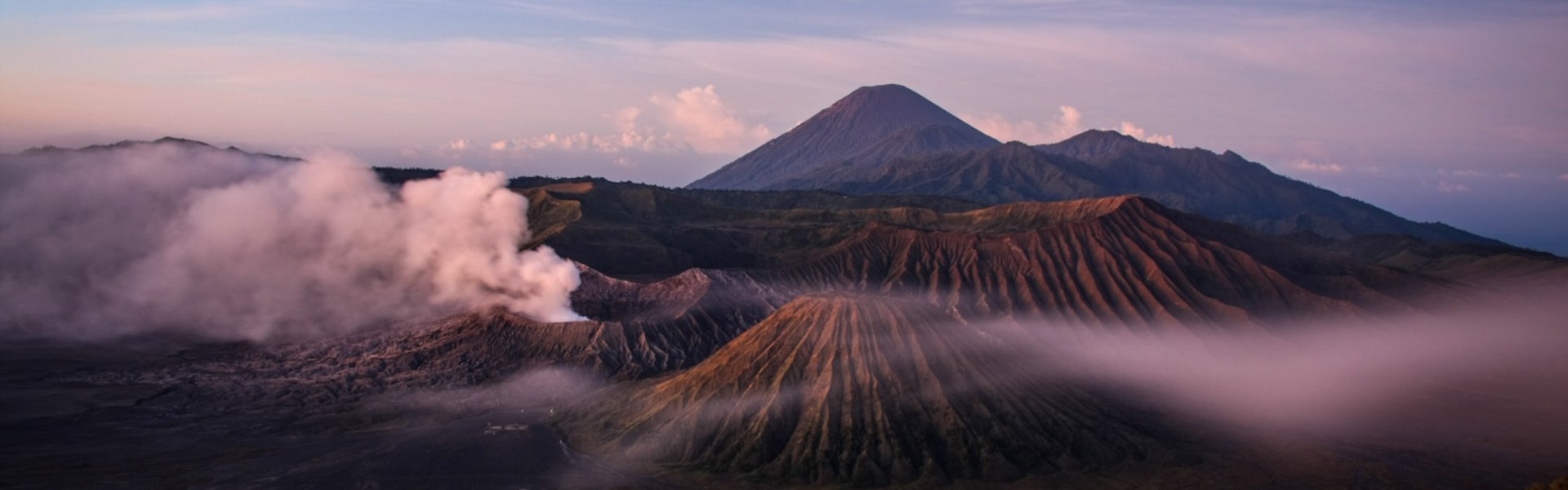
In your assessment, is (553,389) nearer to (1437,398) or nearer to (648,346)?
(648,346)

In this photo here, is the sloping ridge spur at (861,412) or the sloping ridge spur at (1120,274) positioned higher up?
the sloping ridge spur at (1120,274)

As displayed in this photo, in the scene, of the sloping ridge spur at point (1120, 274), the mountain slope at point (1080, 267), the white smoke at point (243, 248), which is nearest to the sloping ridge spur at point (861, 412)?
the white smoke at point (243, 248)

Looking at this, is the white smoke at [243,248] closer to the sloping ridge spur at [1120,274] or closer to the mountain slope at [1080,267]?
the mountain slope at [1080,267]

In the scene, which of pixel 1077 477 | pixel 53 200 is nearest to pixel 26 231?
pixel 53 200

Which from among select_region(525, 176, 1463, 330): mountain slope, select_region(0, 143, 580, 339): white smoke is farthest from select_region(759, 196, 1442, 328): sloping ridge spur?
select_region(0, 143, 580, 339): white smoke

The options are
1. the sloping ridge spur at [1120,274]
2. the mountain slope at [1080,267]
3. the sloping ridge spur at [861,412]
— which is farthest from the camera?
the mountain slope at [1080,267]

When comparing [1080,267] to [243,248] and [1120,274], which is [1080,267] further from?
[243,248]
